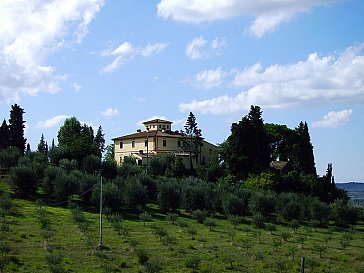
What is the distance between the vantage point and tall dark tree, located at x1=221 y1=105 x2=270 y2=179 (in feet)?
239

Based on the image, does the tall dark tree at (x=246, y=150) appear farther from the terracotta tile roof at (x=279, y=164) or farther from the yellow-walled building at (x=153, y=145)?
the yellow-walled building at (x=153, y=145)

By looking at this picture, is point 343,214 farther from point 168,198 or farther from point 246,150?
point 168,198

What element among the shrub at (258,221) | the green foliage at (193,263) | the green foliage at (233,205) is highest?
the green foliage at (233,205)

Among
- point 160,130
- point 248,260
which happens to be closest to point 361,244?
point 248,260

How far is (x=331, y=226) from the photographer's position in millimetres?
57094

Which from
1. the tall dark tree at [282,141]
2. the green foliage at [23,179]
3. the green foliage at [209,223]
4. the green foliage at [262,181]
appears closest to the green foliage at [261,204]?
the green foliage at [262,181]

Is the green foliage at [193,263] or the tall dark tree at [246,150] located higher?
the tall dark tree at [246,150]

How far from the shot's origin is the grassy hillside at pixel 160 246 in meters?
33.4

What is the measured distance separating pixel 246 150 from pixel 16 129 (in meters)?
37.8

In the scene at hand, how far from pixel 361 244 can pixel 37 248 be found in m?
27.8

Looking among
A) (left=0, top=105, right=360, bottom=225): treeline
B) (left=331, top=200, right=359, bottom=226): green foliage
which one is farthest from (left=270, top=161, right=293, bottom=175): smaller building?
(left=331, top=200, right=359, bottom=226): green foliage

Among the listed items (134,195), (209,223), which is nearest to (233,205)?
(209,223)

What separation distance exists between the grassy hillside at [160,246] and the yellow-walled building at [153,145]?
46.9 meters

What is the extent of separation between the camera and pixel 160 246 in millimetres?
39438
